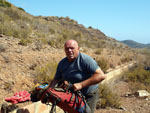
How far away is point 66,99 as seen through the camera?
2023mm

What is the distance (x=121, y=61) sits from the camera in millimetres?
Answer: 14531

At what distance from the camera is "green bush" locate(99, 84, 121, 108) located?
5.39m

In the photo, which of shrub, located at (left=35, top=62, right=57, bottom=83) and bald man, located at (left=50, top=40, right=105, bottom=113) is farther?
shrub, located at (left=35, top=62, right=57, bottom=83)

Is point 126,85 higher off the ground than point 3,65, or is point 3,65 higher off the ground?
point 3,65

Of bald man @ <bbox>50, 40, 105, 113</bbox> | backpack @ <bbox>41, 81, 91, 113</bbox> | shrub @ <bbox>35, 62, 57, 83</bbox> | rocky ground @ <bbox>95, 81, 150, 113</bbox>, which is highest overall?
bald man @ <bbox>50, 40, 105, 113</bbox>

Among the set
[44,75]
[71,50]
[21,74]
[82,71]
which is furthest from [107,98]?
[71,50]

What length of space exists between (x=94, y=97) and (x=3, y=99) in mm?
3051

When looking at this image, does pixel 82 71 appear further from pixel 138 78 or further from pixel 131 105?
pixel 138 78

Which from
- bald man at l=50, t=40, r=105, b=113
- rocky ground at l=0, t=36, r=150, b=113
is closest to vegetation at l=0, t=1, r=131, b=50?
rocky ground at l=0, t=36, r=150, b=113

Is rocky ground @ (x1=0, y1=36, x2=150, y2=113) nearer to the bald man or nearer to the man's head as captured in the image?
the bald man

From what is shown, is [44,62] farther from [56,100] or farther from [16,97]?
[56,100]

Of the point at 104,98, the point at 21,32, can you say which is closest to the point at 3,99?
the point at 104,98

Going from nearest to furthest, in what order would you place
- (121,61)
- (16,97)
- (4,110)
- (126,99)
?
(4,110), (16,97), (126,99), (121,61)

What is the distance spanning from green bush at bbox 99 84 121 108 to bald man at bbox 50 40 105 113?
10.2 ft
